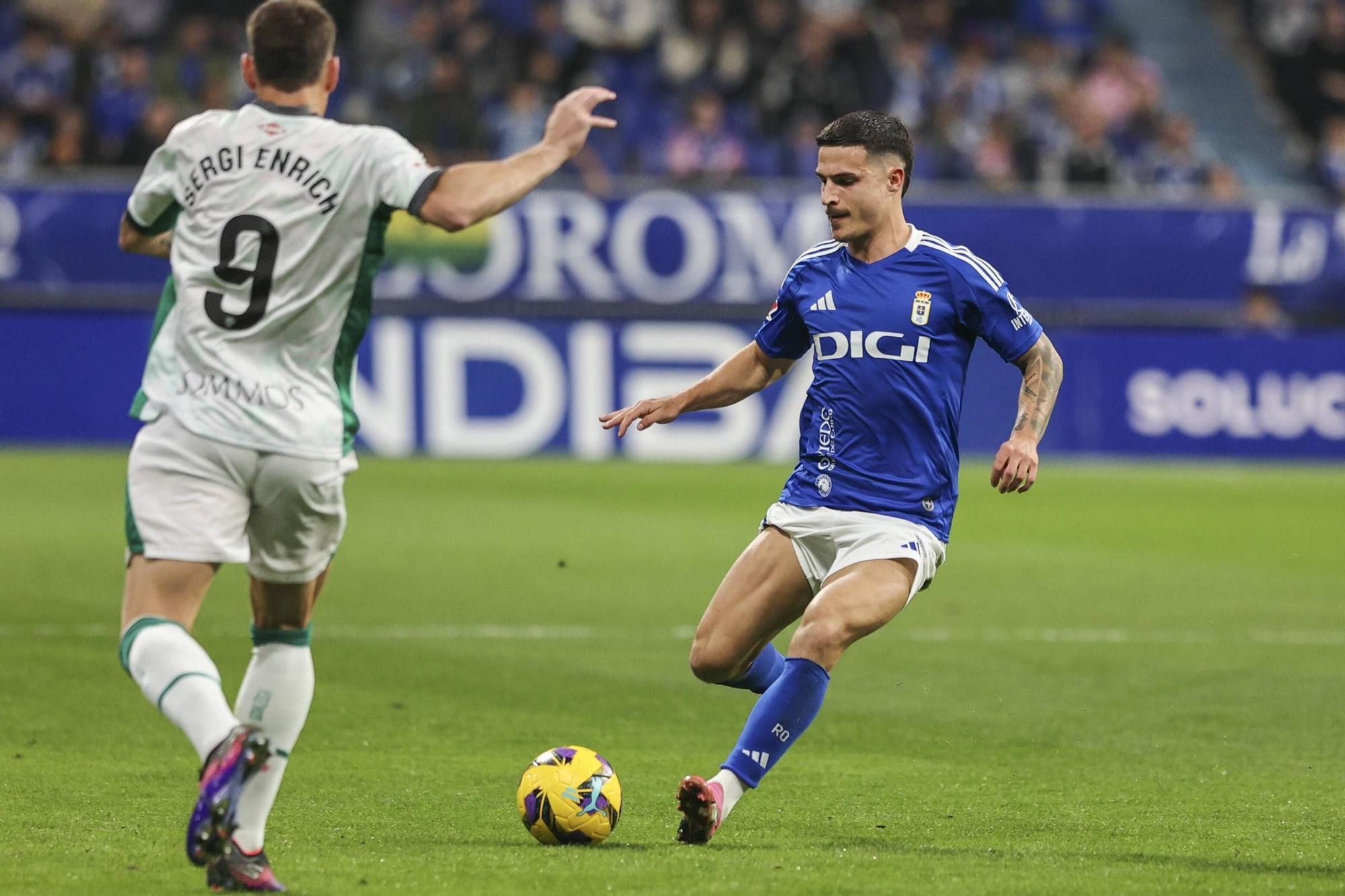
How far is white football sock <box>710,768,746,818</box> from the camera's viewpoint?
5.52 metres

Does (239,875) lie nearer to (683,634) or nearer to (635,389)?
(683,634)

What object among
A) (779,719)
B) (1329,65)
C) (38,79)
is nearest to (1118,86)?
(1329,65)

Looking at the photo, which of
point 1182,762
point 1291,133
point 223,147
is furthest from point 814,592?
point 1291,133

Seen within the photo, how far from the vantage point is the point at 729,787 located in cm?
553

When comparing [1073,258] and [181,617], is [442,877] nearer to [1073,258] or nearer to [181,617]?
[181,617]

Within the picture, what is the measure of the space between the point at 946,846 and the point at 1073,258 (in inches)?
612

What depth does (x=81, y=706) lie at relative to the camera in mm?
7668

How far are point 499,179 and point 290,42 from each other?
597mm

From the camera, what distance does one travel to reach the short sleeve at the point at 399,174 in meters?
4.54

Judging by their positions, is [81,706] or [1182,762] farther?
[81,706]

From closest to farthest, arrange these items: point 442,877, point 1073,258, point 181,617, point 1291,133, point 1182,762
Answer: point 181,617 < point 442,877 < point 1182,762 < point 1073,258 < point 1291,133

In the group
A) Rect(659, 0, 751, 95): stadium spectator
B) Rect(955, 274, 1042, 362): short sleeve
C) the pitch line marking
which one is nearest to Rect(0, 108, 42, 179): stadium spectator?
Rect(659, 0, 751, 95): stadium spectator

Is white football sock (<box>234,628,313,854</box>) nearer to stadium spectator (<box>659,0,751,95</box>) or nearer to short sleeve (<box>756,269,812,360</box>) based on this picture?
short sleeve (<box>756,269,812,360</box>)

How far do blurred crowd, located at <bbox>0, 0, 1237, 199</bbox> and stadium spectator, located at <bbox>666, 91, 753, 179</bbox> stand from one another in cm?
3
